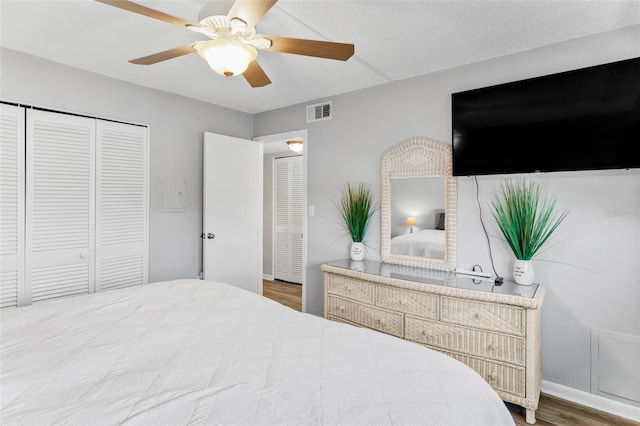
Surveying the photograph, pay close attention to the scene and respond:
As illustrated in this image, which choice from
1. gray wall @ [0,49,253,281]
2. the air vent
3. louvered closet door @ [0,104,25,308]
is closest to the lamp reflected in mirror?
the air vent

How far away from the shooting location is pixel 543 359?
2.47 meters

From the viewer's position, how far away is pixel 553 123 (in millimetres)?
2336

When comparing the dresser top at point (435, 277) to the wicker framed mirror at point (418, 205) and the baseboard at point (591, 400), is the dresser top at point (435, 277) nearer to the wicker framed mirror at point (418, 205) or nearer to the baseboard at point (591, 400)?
the wicker framed mirror at point (418, 205)

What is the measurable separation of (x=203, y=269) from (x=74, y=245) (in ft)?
3.93

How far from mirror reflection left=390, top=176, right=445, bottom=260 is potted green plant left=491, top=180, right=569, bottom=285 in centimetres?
51

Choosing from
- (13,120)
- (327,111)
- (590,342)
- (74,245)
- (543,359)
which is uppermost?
(327,111)

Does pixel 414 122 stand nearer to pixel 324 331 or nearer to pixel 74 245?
pixel 324 331

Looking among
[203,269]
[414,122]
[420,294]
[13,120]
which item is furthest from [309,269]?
[13,120]

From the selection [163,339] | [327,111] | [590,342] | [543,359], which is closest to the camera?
[163,339]

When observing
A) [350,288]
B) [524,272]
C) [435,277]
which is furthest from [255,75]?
[524,272]

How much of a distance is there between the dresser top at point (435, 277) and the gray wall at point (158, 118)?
5.34 ft

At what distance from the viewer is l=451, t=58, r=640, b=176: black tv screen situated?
83.0 inches

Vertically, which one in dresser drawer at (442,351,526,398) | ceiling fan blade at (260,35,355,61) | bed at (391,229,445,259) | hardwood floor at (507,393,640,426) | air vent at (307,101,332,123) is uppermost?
air vent at (307,101,332,123)

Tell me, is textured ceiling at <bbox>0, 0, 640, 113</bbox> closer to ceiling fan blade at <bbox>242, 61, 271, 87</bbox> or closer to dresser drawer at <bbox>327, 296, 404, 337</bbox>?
ceiling fan blade at <bbox>242, 61, 271, 87</bbox>
